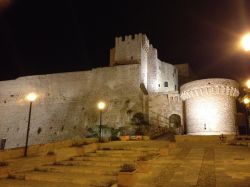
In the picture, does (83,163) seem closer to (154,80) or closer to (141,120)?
(141,120)

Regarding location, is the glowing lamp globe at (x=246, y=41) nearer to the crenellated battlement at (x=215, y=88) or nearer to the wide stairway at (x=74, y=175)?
the wide stairway at (x=74, y=175)

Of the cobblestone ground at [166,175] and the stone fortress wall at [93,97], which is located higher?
the stone fortress wall at [93,97]

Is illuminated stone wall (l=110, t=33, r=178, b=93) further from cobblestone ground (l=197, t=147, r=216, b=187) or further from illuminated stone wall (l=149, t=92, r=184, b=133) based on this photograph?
cobblestone ground (l=197, t=147, r=216, b=187)

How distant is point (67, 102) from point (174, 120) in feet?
49.0

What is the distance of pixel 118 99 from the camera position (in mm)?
30531

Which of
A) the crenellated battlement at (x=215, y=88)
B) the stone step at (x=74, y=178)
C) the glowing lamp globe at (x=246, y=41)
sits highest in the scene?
the crenellated battlement at (x=215, y=88)

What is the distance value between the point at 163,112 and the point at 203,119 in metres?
5.67

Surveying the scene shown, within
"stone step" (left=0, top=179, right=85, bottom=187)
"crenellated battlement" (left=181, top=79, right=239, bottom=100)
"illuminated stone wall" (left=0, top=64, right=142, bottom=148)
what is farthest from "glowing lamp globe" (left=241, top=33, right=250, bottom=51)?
"illuminated stone wall" (left=0, top=64, right=142, bottom=148)

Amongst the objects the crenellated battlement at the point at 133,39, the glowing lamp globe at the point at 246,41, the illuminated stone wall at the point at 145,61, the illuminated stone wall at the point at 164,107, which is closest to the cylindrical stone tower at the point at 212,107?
the illuminated stone wall at the point at 164,107

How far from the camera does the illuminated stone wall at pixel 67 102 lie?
30.1 m

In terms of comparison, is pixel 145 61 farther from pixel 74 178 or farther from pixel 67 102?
pixel 74 178

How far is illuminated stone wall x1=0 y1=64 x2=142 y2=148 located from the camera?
98.8ft

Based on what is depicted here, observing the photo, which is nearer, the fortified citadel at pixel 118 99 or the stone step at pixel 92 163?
the stone step at pixel 92 163

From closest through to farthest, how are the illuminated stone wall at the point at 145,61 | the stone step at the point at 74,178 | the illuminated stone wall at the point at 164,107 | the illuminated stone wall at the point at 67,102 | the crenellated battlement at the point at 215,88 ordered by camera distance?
the stone step at the point at 74,178, the crenellated battlement at the point at 215,88, the illuminated stone wall at the point at 164,107, the illuminated stone wall at the point at 67,102, the illuminated stone wall at the point at 145,61
